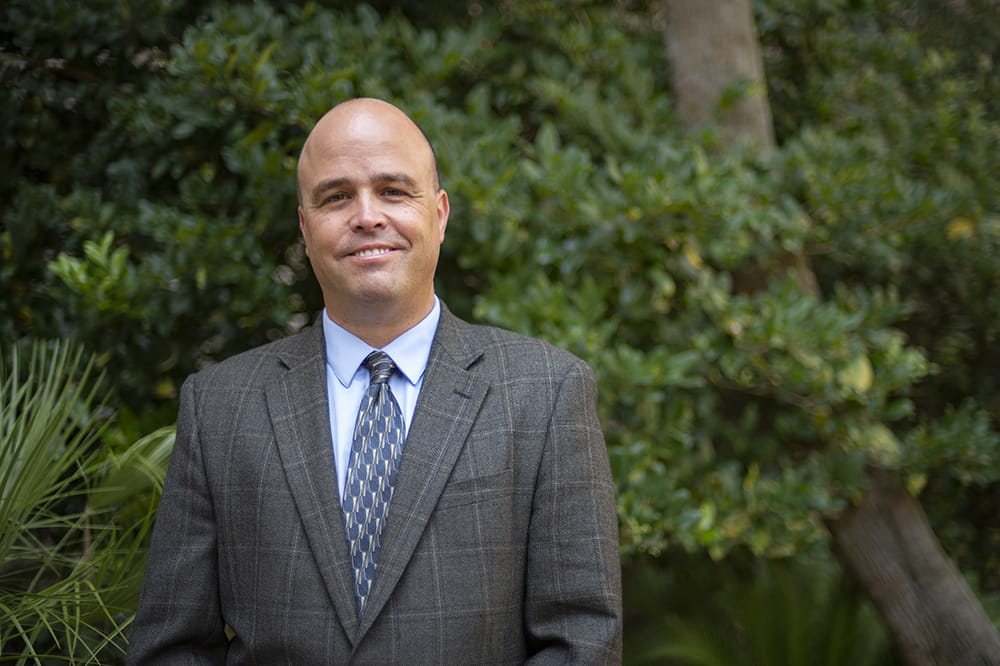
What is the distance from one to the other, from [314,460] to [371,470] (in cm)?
12

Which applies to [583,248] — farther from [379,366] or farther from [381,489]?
[381,489]

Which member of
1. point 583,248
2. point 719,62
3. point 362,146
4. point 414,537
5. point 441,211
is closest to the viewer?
point 414,537

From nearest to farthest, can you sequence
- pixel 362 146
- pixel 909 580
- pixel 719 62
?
pixel 362 146 < pixel 909 580 < pixel 719 62

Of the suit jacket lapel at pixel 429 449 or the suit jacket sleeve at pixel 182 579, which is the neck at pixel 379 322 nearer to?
the suit jacket lapel at pixel 429 449

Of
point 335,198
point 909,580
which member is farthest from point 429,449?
point 909,580

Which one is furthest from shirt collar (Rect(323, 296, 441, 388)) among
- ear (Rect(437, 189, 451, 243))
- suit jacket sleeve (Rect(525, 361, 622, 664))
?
suit jacket sleeve (Rect(525, 361, 622, 664))

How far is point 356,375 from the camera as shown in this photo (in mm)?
1899

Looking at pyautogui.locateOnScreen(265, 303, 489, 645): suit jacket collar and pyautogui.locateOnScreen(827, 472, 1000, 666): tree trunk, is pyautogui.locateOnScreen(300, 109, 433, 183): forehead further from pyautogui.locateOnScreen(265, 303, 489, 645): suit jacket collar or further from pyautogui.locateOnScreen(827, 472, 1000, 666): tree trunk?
pyautogui.locateOnScreen(827, 472, 1000, 666): tree trunk

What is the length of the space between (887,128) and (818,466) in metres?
1.84

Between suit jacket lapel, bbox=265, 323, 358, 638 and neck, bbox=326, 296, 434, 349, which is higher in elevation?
neck, bbox=326, 296, 434, 349

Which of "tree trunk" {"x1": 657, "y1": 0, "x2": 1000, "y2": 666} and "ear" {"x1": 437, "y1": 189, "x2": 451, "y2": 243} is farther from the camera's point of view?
"tree trunk" {"x1": 657, "y1": 0, "x2": 1000, "y2": 666}

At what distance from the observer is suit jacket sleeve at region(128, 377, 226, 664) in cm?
178

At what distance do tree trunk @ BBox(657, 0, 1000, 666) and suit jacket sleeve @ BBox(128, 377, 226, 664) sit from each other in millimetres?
2491

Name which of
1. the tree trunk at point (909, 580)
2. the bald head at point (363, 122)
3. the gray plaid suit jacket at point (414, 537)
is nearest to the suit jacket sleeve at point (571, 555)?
the gray plaid suit jacket at point (414, 537)
